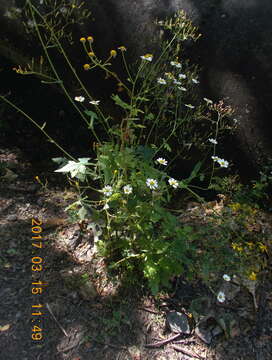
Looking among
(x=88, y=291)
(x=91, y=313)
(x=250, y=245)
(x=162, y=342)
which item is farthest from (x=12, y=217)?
(x=250, y=245)

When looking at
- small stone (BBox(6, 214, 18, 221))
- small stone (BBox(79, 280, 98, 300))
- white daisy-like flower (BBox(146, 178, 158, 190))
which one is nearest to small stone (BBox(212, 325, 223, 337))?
small stone (BBox(79, 280, 98, 300))

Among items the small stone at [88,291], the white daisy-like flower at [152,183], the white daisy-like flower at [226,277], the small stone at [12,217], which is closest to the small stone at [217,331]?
the white daisy-like flower at [226,277]

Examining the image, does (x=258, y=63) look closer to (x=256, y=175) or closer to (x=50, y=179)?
(x=256, y=175)

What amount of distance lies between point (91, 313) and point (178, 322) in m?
0.49

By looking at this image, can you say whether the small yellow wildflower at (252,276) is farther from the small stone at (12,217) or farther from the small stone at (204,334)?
the small stone at (12,217)

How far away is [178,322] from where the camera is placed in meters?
1.96

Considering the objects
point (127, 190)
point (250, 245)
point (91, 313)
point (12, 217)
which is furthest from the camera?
point (12, 217)

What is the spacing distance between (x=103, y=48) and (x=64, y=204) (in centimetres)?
121

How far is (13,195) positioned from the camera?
9.20 ft

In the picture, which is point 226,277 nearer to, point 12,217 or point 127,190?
point 127,190

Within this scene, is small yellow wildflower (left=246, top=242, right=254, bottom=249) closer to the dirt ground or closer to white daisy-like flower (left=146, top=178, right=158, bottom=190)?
the dirt ground

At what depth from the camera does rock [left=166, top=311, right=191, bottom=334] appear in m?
1.94

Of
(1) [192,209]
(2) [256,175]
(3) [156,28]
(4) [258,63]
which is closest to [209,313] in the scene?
(1) [192,209]

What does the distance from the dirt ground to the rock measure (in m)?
0.02
